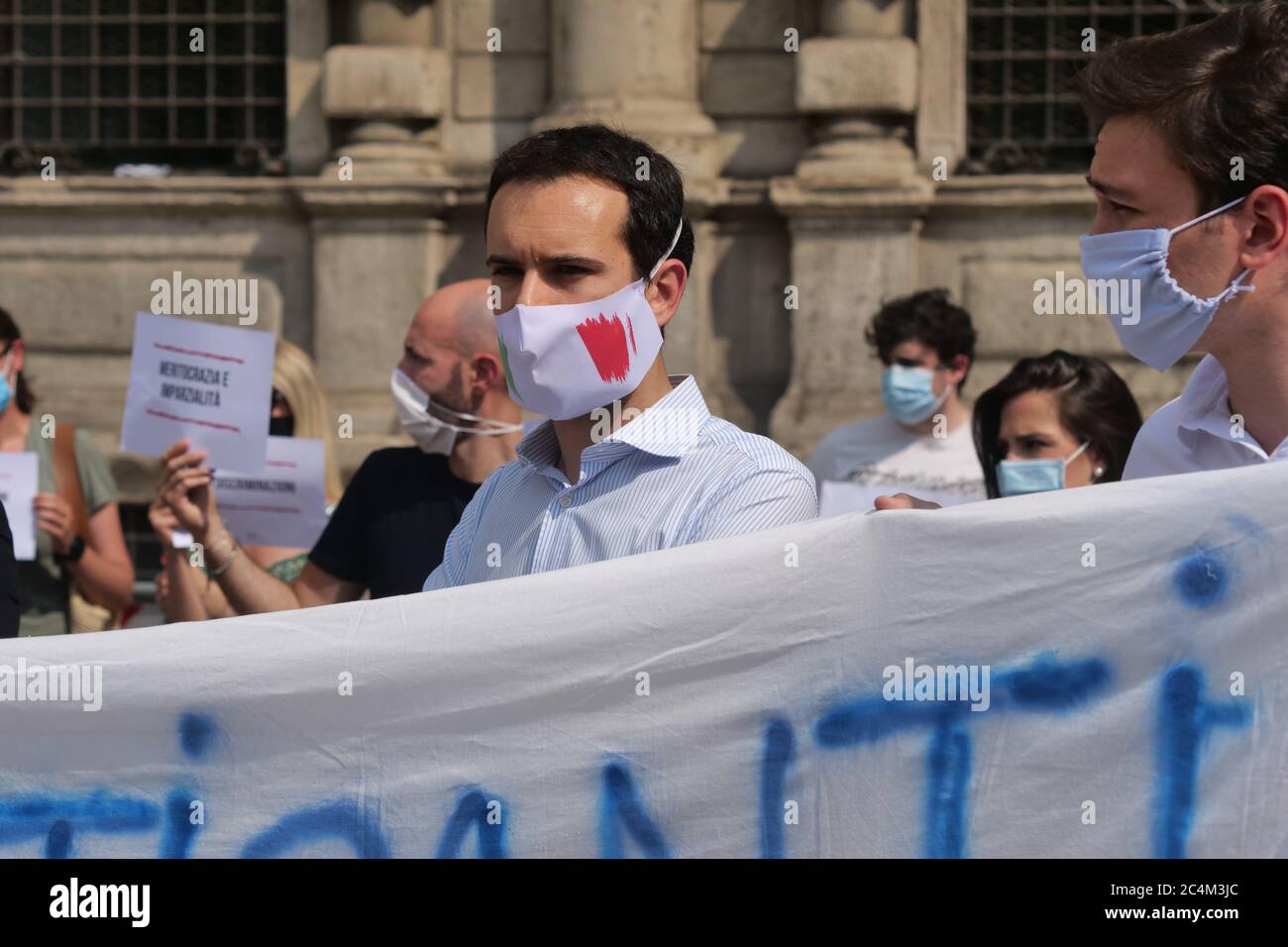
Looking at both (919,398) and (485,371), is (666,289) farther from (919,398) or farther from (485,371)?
(919,398)

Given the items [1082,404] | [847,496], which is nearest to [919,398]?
[847,496]

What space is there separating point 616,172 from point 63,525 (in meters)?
3.25

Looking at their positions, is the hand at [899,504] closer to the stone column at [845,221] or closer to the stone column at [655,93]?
the stone column at [845,221]

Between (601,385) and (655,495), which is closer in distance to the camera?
(655,495)

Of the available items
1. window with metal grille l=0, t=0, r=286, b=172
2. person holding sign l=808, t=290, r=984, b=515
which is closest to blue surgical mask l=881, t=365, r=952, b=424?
person holding sign l=808, t=290, r=984, b=515

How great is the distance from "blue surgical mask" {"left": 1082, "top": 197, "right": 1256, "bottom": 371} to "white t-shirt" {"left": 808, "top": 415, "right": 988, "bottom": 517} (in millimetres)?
2964

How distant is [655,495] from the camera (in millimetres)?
2699

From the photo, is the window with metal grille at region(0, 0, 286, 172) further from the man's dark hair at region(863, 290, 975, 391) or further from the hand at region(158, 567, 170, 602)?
the hand at region(158, 567, 170, 602)

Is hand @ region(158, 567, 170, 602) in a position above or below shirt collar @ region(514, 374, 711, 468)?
below

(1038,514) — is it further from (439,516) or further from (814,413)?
(814,413)

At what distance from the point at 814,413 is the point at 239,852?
6142 millimetres

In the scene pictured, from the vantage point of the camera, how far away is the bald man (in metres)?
4.27

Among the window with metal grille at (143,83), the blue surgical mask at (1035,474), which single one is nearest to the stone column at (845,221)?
the window with metal grille at (143,83)

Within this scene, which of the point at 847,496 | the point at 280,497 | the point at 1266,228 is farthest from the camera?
the point at 847,496
